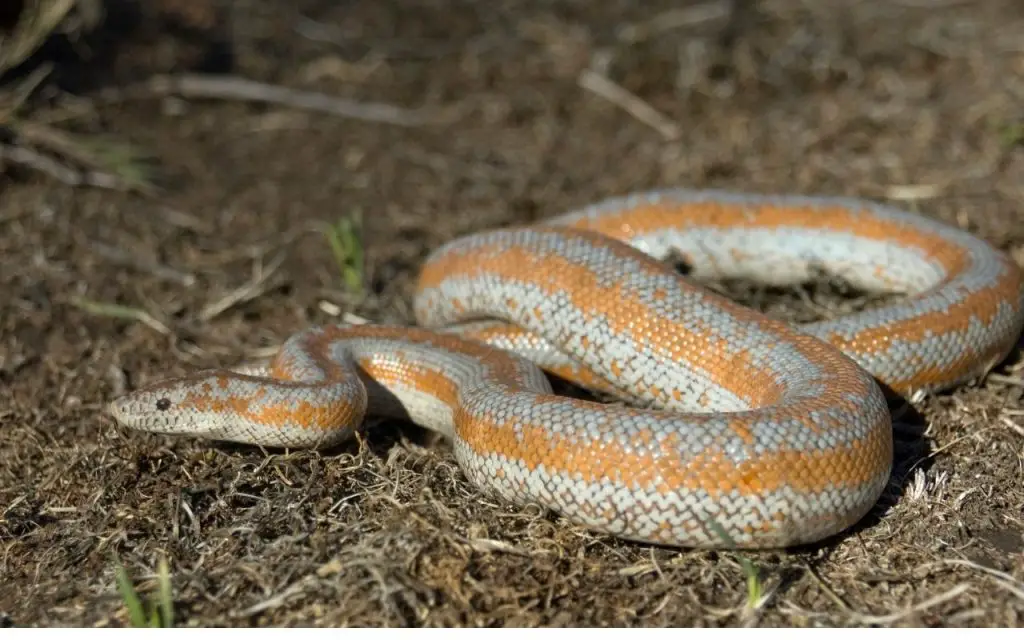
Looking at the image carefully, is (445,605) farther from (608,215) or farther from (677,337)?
(608,215)

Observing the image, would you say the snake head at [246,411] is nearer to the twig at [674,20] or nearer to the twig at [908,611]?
the twig at [908,611]

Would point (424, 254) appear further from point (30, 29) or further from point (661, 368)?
point (30, 29)

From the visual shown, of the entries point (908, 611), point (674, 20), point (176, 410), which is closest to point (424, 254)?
point (176, 410)

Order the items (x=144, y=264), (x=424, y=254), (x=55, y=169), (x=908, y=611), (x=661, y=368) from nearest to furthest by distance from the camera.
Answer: (x=908, y=611), (x=661, y=368), (x=144, y=264), (x=424, y=254), (x=55, y=169)

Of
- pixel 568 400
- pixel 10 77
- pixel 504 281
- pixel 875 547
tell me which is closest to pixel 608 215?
pixel 504 281

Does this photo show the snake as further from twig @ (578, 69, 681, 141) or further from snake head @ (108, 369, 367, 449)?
twig @ (578, 69, 681, 141)

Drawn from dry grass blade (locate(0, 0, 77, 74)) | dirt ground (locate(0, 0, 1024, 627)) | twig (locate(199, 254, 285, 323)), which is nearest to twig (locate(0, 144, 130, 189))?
dirt ground (locate(0, 0, 1024, 627))
